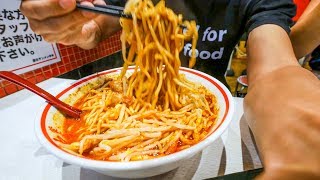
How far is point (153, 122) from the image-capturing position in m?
0.77

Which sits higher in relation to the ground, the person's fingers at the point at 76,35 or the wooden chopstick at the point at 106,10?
the wooden chopstick at the point at 106,10

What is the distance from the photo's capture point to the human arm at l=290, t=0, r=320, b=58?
129cm

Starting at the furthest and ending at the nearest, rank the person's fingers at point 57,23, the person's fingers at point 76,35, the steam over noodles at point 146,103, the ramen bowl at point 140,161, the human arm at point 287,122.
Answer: the person's fingers at point 76,35 < the person's fingers at point 57,23 < the steam over noodles at point 146,103 < the ramen bowl at point 140,161 < the human arm at point 287,122

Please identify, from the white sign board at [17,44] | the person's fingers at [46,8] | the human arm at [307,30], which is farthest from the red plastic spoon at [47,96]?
the human arm at [307,30]

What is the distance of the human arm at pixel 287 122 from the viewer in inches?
14.0

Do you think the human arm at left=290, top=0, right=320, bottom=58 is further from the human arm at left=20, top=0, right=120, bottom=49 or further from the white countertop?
the human arm at left=20, top=0, right=120, bottom=49

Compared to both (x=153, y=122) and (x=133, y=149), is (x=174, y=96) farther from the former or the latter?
(x=133, y=149)

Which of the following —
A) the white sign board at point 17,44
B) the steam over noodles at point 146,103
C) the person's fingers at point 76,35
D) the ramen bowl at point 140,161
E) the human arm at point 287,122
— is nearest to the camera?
the human arm at point 287,122

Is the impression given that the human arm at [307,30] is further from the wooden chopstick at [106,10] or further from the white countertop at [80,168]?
the wooden chopstick at [106,10]

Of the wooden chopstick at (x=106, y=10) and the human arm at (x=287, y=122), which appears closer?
the human arm at (x=287, y=122)

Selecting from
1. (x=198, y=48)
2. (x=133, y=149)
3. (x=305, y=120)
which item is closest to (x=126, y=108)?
(x=133, y=149)

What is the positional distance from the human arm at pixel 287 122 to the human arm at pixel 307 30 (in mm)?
985

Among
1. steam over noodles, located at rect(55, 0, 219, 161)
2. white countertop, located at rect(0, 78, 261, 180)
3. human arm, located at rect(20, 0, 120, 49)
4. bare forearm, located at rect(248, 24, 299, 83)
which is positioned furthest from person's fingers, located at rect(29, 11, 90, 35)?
bare forearm, located at rect(248, 24, 299, 83)

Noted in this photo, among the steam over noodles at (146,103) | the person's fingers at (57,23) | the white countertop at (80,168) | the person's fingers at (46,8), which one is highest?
the person's fingers at (46,8)
